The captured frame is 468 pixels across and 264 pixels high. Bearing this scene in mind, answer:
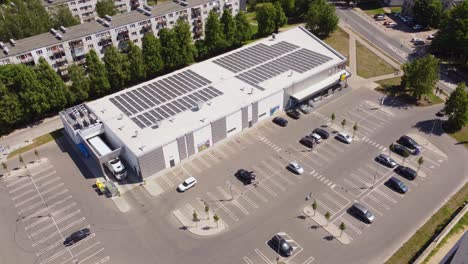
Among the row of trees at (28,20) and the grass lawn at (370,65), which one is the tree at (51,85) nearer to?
the row of trees at (28,20)

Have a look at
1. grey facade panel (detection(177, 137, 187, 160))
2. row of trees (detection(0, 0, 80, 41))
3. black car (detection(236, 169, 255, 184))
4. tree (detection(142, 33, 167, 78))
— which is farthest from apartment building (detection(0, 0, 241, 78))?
black car (detection(236, 169, 255, 184))

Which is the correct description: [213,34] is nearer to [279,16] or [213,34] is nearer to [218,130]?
[279,16]

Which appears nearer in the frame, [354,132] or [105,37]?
[354,132]

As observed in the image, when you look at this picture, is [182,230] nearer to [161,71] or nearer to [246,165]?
[246,165]

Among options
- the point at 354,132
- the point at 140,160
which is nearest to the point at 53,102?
the point at 140,160

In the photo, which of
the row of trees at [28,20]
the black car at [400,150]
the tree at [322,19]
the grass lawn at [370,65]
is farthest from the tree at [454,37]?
the row of trees at [28,20]

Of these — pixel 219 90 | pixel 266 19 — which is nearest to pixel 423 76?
pixel 219 90
